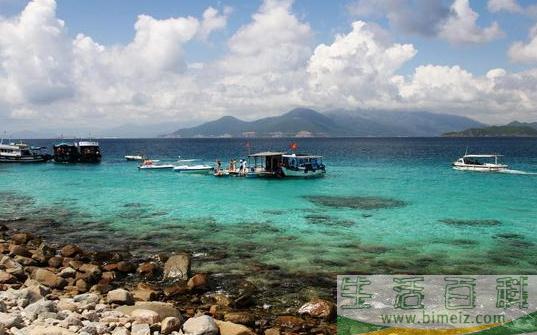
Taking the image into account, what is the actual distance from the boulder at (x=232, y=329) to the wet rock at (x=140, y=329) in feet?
6.71

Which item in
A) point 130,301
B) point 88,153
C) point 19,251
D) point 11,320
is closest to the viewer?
point 11,320

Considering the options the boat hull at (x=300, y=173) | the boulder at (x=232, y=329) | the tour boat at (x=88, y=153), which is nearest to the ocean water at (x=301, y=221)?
the boat hull at (x=300, y=173)

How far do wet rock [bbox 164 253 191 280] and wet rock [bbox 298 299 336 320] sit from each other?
235 inches


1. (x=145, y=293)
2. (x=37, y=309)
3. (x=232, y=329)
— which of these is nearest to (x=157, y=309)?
(x=232, y=329)

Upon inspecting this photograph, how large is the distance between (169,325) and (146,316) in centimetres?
83

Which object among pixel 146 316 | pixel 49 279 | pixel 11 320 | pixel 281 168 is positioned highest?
pixel 281 168

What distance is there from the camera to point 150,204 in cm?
3972

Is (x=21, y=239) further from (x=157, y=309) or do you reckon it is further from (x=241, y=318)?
(x=241, y=318)

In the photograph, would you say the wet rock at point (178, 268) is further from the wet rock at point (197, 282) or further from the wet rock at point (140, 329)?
the wet rock at point (140, 329)

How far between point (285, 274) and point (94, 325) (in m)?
9.23

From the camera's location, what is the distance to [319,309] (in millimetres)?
14586

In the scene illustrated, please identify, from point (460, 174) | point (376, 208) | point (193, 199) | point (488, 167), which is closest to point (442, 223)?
point (376, 208)

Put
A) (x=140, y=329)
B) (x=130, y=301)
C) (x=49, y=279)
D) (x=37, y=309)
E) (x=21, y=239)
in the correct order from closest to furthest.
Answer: (x=140, y=329)
(x=37, y=309)
(x=130, y=301)
(x=49, y=279)
(x=21, y=239)

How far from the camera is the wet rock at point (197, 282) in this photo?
1720 centimetres
